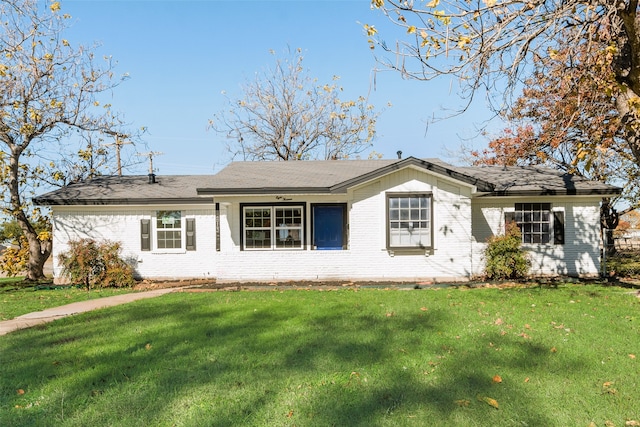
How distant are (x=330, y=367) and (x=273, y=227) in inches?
354

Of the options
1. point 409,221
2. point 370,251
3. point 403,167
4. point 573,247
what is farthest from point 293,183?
point 573,247

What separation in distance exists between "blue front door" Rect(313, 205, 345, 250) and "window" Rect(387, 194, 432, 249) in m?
1.68

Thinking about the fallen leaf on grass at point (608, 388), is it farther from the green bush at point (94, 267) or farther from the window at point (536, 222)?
the green bush at point (94, 267)

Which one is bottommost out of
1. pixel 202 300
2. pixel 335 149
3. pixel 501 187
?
pixel 202 300

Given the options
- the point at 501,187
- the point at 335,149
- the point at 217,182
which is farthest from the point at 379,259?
the point at 335,149

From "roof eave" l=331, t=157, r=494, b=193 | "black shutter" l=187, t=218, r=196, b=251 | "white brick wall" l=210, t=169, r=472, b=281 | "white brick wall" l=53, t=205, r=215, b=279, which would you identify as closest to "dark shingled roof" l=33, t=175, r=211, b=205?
"white brick wall" l=53, t=205, r=215, b=279

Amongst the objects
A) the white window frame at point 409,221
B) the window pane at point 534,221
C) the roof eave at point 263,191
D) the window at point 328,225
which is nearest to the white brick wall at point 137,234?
the roof eave at point 263,191

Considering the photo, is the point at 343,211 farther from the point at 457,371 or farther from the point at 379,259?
the point at 457,371

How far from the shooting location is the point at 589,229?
14.3m

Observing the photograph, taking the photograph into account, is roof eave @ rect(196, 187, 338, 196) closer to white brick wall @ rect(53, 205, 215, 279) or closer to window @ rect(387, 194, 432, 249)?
window @ rect(387, 194, 432, 249)

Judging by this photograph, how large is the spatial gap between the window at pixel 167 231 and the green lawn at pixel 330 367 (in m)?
6.52

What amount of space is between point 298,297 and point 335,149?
18.8m

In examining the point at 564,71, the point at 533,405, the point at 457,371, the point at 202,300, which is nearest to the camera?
the point at 533,405

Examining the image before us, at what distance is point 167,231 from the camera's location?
15.1m
